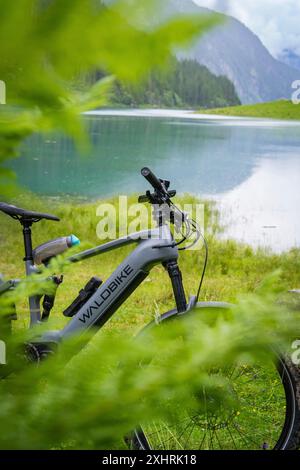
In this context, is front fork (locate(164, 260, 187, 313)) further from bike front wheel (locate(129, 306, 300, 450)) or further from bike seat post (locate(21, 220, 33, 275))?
bike seat post (locate(21, 220, 33, 275))

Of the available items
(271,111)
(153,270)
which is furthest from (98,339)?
(271,111)

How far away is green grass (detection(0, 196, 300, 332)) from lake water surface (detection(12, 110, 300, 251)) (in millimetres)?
1593

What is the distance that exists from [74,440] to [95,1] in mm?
428

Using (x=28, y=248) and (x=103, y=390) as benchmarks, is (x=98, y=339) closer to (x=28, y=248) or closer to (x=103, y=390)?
(x=103, y=390)

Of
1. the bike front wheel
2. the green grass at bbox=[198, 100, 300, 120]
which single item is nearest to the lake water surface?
the bike front wheel

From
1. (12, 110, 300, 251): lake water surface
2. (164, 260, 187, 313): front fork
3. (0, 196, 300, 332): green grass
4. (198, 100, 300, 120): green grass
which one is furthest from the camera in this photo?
(198, 100, 300, 120): green grass

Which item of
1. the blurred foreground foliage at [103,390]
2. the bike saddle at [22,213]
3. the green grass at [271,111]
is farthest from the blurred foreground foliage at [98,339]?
the green grass at [271,111]

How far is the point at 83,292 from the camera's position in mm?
3385

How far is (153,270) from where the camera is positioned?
960 cm

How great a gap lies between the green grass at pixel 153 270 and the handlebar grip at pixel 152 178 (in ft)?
9.20

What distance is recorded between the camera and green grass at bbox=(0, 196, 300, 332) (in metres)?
7.09
